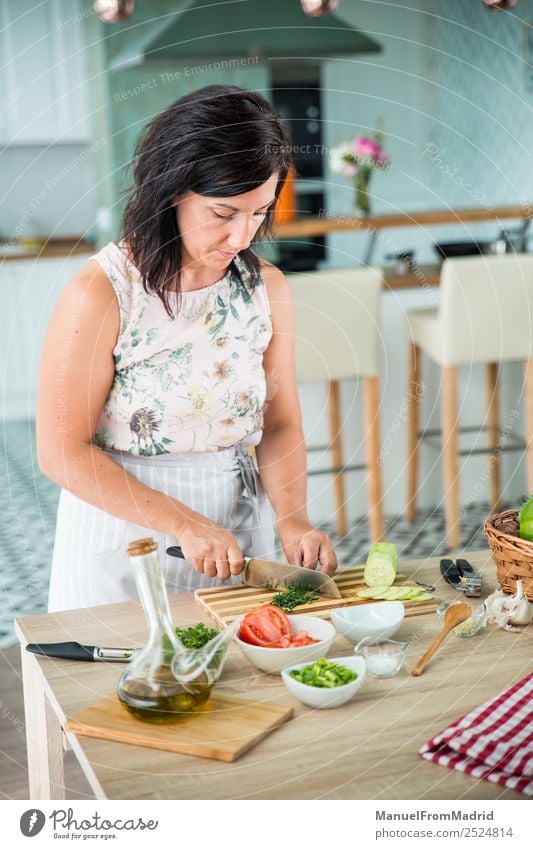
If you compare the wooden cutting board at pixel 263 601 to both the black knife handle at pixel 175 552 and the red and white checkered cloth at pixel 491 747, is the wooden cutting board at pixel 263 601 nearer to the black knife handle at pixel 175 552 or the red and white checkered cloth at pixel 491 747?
the black knife handle at pixel 175 552

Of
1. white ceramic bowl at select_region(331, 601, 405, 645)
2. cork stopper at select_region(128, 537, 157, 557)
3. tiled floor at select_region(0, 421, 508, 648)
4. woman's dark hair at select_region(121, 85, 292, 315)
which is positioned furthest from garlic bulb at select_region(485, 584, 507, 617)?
tiled floor at select_region(0, 421, 508, 648)

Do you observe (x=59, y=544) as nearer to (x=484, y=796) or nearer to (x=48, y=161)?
(x=484, y=796)

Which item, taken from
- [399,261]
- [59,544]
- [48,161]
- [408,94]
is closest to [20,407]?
[48,161]

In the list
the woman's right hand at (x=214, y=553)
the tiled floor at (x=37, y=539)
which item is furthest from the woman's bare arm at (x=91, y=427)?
the tiled floor at (x=37, y=539)

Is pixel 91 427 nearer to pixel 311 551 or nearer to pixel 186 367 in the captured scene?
pixel 186 367

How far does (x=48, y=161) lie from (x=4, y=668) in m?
3.88

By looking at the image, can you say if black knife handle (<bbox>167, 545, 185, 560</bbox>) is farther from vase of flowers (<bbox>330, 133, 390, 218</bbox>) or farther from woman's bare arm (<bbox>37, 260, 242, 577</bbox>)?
vase of flowers (<bbox>330, 133, 390, 218</bbox>)

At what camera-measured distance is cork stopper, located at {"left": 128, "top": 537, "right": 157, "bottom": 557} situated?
93 cm

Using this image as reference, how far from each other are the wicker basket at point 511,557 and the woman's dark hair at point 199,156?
1.73 feet

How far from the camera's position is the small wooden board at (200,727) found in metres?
0.91

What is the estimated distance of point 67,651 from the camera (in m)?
1.11

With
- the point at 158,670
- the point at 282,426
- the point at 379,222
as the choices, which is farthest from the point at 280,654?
the point at 379,222

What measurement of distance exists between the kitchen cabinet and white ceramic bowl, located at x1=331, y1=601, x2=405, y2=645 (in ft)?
14.0

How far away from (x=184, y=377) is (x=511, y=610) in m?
0.57
